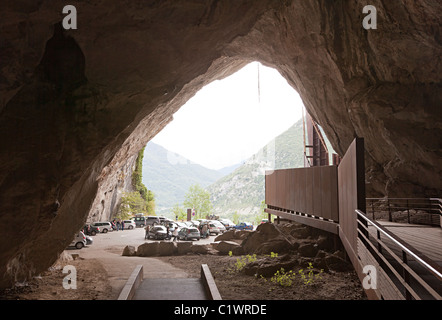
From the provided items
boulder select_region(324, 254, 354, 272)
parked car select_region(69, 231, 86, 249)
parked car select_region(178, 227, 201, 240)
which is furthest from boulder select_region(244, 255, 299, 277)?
parked car select_region(178, 227, 201, 240)

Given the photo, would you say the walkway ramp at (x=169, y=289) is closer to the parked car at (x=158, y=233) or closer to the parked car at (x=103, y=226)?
the parked car at (x=158, y=233)

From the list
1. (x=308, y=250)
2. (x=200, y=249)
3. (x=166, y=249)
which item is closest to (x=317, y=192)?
(x=308, y=250)

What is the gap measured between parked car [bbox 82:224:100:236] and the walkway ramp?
23.8m

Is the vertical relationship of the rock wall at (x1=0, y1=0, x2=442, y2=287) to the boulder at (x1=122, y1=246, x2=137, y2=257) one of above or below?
above

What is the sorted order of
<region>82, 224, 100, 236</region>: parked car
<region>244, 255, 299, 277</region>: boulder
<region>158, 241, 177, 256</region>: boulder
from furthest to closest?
<region>82, 224, 100, 236</region>: parked car
<region>158, 241, 177, 256</region>: boulder
<region>244, 255, 299, 277</region>: boulder

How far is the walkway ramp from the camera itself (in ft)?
26.9

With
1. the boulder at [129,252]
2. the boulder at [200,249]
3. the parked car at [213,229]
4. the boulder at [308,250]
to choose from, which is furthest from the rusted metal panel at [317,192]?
the parked car at [213,229]

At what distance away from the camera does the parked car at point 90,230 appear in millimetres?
31672

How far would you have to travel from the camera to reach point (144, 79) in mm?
9859

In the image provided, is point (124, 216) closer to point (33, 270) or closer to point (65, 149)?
point (33, 270)

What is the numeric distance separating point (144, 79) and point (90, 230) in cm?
2639

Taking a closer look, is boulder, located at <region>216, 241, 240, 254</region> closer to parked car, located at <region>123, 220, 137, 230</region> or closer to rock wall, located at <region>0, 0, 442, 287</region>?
rock wall, located at <region>0, 0, 442, 287</region>

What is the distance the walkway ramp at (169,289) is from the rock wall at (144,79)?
2.99 metres
